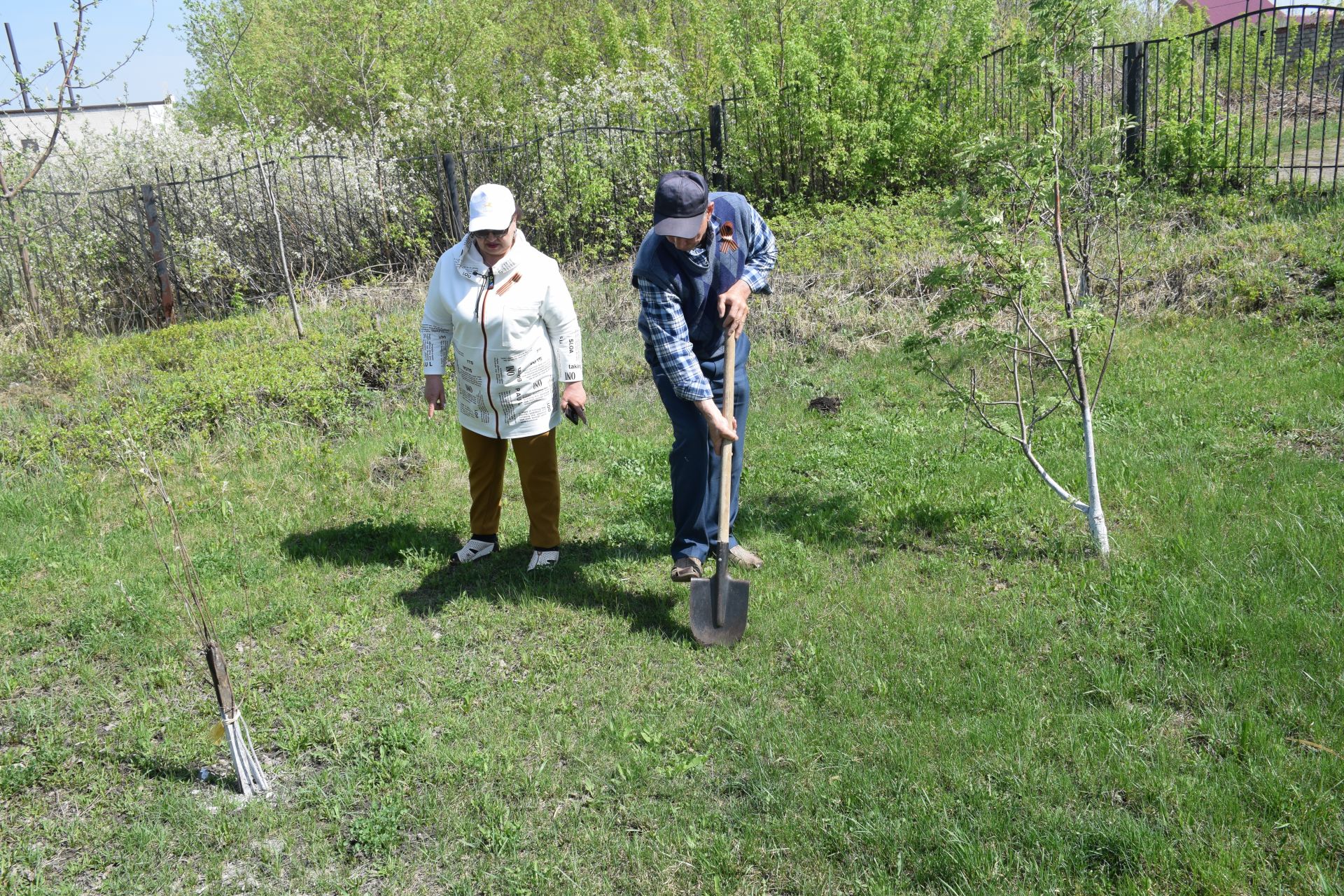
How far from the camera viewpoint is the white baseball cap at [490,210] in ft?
14.5

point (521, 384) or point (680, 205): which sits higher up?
point (680, 205)

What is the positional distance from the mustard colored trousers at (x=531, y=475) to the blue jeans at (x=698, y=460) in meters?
0.71

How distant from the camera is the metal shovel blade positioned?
4.14 metres

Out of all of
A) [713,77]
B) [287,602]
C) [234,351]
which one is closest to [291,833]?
[287,602]

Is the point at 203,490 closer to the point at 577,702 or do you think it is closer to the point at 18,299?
the point at 577,702

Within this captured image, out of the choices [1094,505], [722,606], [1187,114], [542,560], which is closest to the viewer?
[722,606]

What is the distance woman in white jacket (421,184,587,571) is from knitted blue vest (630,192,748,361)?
63 cm

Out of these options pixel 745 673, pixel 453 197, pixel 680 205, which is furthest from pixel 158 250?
pixel 745 673

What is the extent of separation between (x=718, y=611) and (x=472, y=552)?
5.51 feet

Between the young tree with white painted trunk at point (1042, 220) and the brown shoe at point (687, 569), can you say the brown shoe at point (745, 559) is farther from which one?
the young tree with white painted trunk at point (1042, 220)

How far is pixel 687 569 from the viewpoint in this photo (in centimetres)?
462

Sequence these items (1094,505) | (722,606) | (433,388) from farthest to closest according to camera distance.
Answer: (433,388) < (1094,505) < (722,606)

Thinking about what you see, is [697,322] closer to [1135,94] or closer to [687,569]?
[687,569]

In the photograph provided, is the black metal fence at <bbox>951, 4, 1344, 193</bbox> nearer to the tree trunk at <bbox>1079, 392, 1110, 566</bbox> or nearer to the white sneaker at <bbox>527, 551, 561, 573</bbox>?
the tree trunk at <bbox>1079, 392, 1110, 566</bbox>
